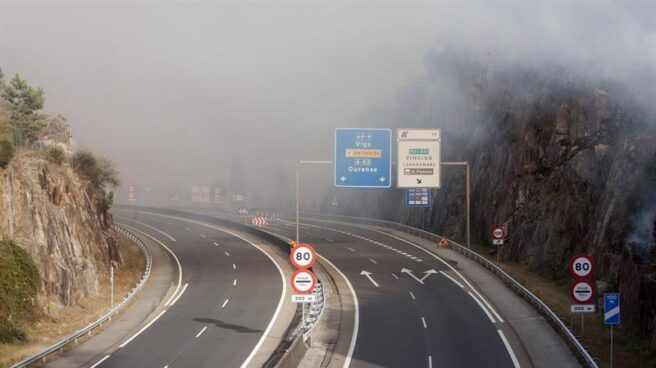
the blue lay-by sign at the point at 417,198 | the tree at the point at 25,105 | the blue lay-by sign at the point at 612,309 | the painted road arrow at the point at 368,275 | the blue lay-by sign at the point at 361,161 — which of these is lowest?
the painted road arrow at the point at 368,275

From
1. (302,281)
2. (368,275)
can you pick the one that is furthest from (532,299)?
(302,281)

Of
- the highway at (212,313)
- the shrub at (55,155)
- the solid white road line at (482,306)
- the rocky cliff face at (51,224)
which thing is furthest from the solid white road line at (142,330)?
the shrub at (55,155)

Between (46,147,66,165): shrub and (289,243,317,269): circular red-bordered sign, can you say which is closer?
(289,243,317,269): circular red-bordered sign

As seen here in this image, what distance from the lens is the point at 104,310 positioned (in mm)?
37562

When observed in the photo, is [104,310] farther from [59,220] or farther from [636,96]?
[636,96]

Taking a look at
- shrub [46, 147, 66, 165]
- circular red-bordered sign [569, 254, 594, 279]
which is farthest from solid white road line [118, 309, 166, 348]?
circular red-bordered sign [569, 254, 594, 279]

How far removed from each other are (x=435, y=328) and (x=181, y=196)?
395ft

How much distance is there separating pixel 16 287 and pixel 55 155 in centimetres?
1607

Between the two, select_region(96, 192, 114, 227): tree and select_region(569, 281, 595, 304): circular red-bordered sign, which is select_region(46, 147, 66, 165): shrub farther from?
select_region(569, 281, 595, 304): circular red-bordered sign

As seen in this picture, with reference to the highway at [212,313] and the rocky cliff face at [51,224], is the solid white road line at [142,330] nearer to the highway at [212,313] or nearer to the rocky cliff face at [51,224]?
the highway at [212,313]

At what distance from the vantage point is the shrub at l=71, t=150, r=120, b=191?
62.4m

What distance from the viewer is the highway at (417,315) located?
84.9 ft

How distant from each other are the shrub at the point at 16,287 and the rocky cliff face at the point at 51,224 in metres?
1.55

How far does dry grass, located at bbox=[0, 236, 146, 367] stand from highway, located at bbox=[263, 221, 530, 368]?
44.0 ft
